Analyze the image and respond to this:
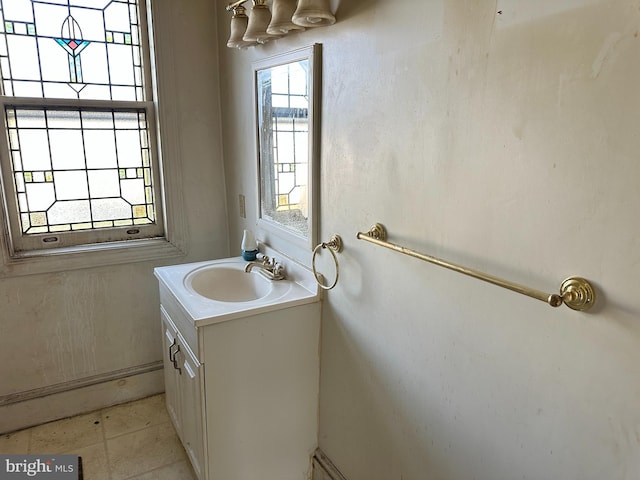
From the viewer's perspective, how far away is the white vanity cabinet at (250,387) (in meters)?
1.57

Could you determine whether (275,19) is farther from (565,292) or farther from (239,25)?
(565,292)

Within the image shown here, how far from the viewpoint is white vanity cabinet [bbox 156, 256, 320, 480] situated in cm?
157

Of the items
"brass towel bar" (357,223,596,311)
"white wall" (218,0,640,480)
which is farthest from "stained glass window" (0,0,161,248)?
"brass towel bar" (357,223,596,311)

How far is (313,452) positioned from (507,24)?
167 centimetres

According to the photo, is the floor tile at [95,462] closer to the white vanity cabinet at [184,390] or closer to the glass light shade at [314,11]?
the white vanity cabinet at [184,390]

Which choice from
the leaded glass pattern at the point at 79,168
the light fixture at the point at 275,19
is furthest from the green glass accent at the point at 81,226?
the light fixture at the point at 275,19

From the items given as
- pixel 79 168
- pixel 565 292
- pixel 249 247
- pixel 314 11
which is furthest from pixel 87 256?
pixel 565 292

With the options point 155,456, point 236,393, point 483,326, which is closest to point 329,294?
point 236,393

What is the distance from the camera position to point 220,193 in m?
2.48

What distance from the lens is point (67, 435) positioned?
7.20ft

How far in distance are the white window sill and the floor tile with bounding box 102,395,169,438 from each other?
0.79 m

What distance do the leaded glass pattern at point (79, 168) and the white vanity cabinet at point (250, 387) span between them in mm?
700

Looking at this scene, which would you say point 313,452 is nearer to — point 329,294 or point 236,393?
point 236,393

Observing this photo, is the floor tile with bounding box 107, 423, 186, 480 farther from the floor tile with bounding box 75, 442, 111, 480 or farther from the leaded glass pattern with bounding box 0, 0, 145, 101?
the leaded glass pattern with bounding box 0, 0, 145, 101
